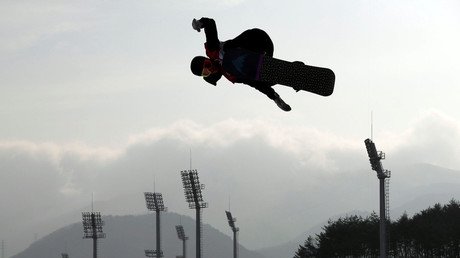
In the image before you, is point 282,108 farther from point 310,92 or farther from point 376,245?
point 376,245

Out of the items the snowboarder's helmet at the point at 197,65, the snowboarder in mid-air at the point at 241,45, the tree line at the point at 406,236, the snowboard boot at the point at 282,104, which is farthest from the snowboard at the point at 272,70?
the tree line at the point at 406,236

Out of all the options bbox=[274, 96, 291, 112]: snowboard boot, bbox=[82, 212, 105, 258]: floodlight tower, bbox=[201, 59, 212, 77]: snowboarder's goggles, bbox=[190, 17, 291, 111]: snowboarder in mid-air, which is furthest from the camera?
bbox=[82, 212, 105, 258]: floodlight tower

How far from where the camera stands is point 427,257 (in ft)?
438

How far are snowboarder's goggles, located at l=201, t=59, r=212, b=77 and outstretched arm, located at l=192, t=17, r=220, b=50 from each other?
0.25 metres

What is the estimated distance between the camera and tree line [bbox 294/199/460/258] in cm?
12588

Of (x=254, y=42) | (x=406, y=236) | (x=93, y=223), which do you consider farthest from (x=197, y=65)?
(x=406, y=236)

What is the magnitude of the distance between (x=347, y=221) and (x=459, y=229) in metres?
25.3

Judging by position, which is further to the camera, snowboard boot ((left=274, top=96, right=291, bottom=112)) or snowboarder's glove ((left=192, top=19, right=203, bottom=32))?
snowboard boot ((left=274, top=96, right=291, bottom=112))

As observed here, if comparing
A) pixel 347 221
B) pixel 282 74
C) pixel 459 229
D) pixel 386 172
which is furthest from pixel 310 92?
pixel 347 221

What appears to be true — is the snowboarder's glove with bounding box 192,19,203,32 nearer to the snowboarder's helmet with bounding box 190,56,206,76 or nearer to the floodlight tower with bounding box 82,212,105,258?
the snowboarder's helmet with bounding box 190,56,206,76

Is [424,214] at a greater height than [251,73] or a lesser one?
greater

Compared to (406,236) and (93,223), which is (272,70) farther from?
(406,236)

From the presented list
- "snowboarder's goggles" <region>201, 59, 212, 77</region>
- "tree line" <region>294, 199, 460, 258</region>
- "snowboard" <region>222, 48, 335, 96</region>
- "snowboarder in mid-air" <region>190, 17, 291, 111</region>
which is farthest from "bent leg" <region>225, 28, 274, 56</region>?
"tree line" <region>294, 199, 460, 258</region>

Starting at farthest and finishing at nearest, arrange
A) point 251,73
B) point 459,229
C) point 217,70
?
point 459,229
point 217,70
point 251,73
